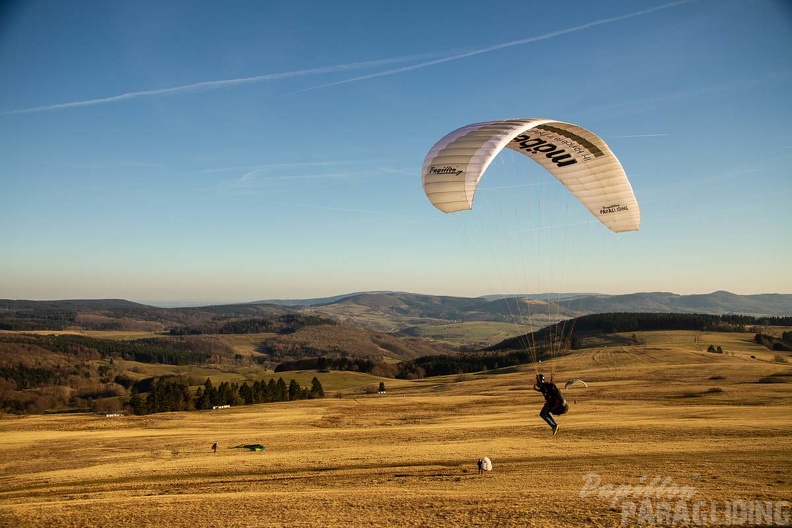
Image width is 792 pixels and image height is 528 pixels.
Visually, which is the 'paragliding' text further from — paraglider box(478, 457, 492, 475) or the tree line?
the tree line

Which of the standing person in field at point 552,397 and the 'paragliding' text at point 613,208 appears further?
the 'paragliding' text at point 613,208

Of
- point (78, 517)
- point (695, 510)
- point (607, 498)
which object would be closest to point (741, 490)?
point (695, 510)

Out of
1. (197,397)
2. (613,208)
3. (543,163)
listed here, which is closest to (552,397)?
(613,208)

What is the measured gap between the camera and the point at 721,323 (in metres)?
141

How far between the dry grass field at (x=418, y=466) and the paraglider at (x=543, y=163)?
10.8 m

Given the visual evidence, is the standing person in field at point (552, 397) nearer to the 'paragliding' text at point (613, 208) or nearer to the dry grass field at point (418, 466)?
the dry grass field at point (418, 466)

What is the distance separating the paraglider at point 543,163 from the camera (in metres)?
17.8

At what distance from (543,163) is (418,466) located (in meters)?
16.0

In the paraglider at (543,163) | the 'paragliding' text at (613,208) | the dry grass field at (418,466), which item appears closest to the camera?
the dry grass field at (418,466)

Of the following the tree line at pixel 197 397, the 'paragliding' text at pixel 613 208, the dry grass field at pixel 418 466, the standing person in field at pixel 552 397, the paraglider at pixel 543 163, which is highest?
the paraglider at pixel 543 163

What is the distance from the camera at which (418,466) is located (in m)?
23.9

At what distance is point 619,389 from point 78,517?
53.9 meters

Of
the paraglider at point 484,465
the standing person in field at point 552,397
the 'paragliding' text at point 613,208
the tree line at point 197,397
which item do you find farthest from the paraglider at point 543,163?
the tree line at point 197,397

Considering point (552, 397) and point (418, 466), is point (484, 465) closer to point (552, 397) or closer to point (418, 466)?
point (418, 466)
